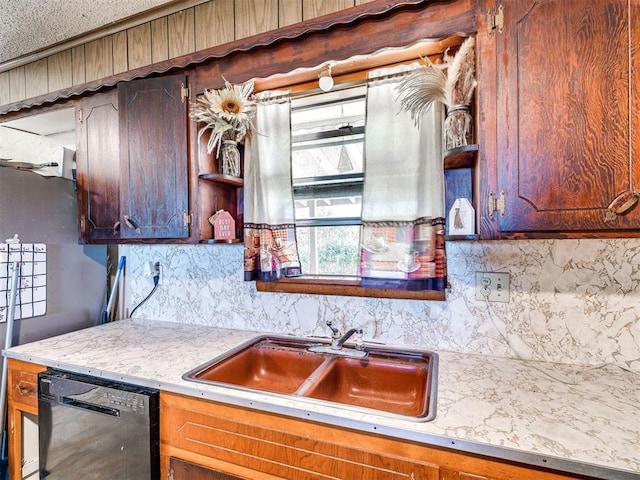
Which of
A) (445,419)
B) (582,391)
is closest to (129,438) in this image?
(445,419)

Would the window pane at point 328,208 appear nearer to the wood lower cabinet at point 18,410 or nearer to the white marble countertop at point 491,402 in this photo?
the white marble countertop at point 491,402

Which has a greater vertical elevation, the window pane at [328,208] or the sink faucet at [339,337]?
the window pane at [328,208]

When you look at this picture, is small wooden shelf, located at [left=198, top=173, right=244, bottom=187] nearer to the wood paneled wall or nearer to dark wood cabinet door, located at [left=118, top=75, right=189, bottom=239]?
dark wood cabinet door, located at [left=118, top=75, right=189, bottom=239]

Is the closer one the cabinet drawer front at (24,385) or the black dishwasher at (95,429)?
the black dishwasher at (95,429)

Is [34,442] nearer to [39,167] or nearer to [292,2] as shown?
[39,167]

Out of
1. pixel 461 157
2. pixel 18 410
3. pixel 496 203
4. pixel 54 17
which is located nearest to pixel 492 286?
pixel 496 203

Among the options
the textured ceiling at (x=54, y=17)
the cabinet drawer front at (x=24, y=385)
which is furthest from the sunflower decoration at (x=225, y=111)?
the cabinet drawer front at (x=24, y=385)

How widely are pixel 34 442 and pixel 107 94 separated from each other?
1.80 meters

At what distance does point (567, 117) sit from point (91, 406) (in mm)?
2008

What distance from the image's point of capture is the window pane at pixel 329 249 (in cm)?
168

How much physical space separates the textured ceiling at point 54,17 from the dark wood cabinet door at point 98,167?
21.7 inches

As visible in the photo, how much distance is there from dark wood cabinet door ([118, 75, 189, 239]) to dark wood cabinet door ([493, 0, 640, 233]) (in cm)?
136

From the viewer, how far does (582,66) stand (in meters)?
0.99

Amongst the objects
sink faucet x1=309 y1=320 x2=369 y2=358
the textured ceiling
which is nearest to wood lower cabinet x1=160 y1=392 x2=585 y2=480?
sink faucet x1=309 y1=320 x2=369 y2=358
